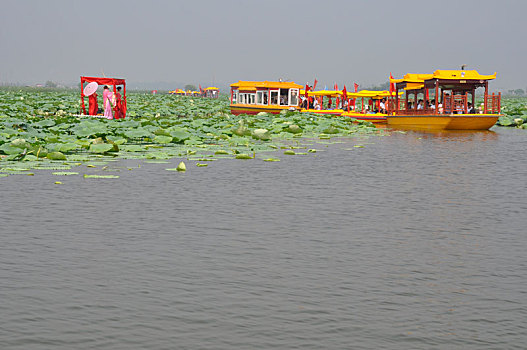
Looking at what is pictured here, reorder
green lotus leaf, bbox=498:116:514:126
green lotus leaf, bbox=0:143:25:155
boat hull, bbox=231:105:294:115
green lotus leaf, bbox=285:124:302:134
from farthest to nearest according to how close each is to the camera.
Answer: boat hull, bbox=231:105:294:115, green lotus leaf, bbox=498:116:514:126, green lotus leaf, bbox=285:124:302:134, green lotus leaf, bbox=0:143:25:155

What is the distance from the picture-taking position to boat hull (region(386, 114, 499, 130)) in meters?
35.8

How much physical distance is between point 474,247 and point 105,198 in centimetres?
699

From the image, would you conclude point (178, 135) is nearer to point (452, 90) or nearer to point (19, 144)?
point (19, 144)

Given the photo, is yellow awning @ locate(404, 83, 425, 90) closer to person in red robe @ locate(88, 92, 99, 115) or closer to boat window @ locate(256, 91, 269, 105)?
boat window @ locate(256, 91, 269, 105)

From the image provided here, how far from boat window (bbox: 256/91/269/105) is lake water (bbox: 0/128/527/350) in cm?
3322

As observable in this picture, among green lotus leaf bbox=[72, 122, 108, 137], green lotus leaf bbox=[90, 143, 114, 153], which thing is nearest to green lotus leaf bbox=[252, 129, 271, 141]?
green lotus leaf bbox=[72, 122, 108, 137]

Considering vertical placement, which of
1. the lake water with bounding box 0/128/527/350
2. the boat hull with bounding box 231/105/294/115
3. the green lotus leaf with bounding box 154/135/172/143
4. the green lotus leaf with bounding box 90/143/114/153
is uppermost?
the boat hull with bounding box 231/105/294/115

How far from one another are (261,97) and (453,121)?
17.0 meters

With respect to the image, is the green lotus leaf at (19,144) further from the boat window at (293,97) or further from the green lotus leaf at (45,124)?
A: the boat window at (293,97)

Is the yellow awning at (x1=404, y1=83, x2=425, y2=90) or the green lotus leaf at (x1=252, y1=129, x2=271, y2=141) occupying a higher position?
the yellow awning at (x1=404, y1=83, x2=425, y2=90)

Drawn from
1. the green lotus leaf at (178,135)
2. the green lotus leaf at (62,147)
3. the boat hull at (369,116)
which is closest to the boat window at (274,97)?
the boat hull at (369,116)

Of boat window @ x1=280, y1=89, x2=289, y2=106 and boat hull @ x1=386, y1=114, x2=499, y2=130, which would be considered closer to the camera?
boat hull @ x1=386, y1=114, x2=499, y2=130

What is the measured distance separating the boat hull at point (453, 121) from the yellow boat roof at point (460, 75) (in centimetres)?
205

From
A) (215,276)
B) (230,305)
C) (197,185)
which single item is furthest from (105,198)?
(230,305)
